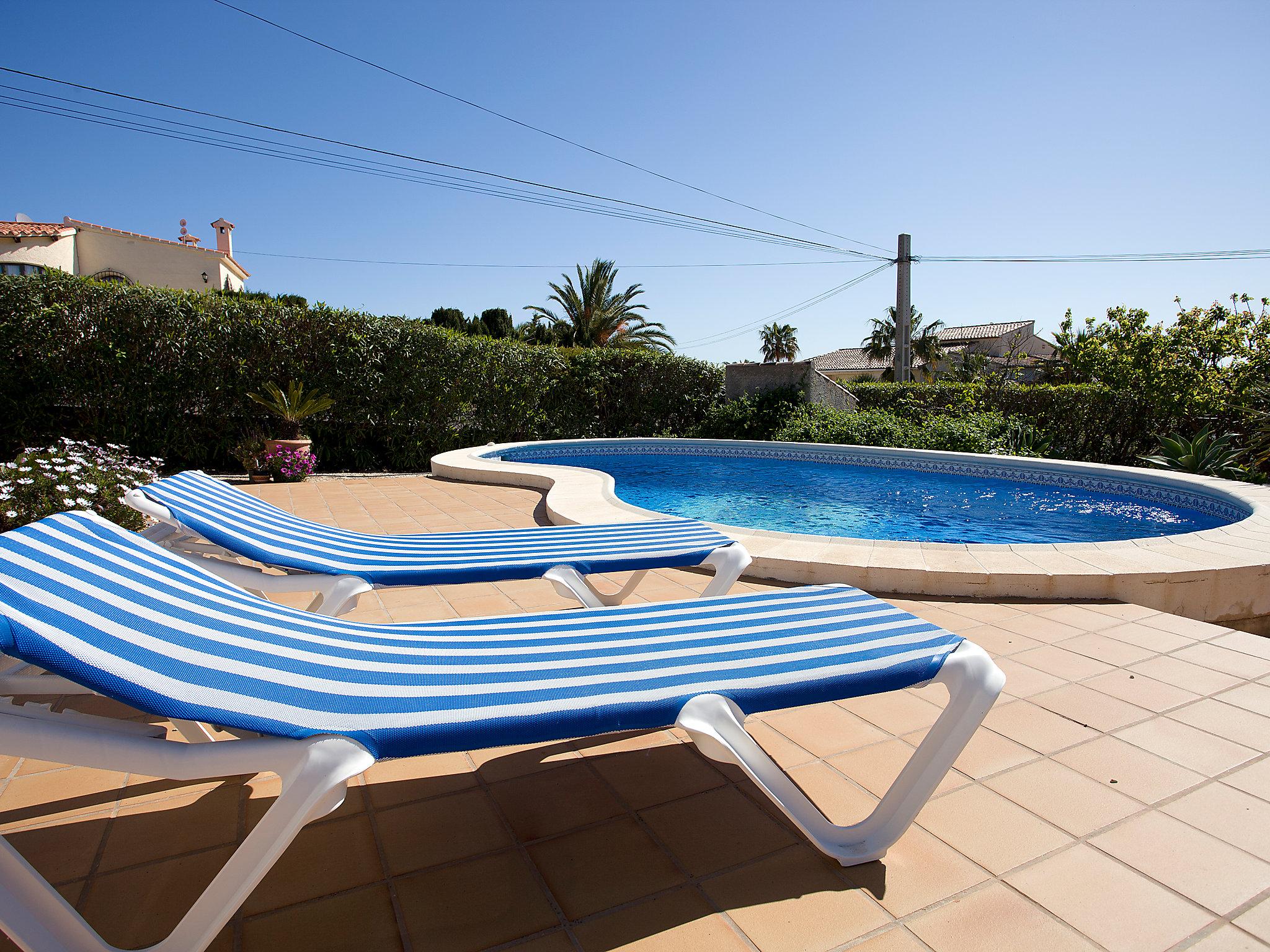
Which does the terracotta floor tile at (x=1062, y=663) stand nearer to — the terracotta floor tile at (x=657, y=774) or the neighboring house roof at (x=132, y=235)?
the terracotta floor tile at (x=657, y=774)

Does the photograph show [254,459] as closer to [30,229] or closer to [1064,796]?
[1064,796]

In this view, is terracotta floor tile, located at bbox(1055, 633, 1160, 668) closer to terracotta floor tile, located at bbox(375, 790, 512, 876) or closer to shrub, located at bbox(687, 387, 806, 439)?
terracotta floor tile, located at bbox(375, 790, 512, 876)

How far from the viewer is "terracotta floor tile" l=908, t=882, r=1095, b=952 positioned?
1.43m

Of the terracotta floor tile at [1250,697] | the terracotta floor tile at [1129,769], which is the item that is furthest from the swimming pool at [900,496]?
the terracotta floor tile at [1129,769]

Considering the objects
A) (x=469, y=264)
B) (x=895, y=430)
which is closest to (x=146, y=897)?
(x=895, y=430)

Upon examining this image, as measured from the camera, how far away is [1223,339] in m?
12.1

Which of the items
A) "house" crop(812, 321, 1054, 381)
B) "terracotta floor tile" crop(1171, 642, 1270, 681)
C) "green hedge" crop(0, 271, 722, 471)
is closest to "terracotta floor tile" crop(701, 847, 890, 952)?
"terracotta floor tile" crop(1171, 642, 1270, 681)

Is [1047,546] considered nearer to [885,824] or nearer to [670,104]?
[885,824]

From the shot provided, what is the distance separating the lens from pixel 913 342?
43188mm

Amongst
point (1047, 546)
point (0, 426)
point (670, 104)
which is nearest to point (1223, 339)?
point (1047, 546)

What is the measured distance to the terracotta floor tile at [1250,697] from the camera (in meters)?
2.51

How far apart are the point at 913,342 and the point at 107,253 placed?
42.6m

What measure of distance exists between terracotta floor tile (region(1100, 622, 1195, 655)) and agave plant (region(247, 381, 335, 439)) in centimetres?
903

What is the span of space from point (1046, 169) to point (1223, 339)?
270 inches
